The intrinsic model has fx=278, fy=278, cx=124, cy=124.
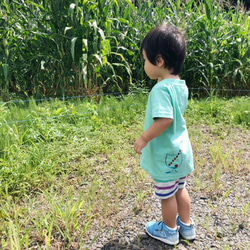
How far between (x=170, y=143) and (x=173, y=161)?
0.32 ft

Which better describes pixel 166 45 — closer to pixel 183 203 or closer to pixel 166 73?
pixel 166 73

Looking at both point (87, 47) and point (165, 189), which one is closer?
point (165, 189)

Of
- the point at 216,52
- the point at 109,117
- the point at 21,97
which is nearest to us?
the point at 109,117

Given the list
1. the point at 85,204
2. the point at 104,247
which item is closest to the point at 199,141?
the point at 85,204

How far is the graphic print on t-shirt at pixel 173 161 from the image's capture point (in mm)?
1446

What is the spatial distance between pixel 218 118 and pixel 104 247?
107 inches

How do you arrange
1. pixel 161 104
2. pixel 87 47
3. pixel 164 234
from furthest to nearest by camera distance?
pixel 87 47, pixel 164 234, pixel 161 104

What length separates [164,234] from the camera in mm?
1593

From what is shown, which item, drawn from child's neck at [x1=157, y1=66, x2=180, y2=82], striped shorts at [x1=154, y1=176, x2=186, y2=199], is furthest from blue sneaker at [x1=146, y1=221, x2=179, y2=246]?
child's neck at [x1=157, y1=66, x2=180, y2=82]

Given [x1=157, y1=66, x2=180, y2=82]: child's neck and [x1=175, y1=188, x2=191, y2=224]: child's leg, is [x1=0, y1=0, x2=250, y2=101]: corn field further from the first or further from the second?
[x1=175, y1=188, x2=191, y2=224]: child's leg

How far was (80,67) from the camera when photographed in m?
3.77

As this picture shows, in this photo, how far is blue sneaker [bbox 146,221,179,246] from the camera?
62.4 inches

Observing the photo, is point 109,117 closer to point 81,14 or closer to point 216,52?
point 81,14

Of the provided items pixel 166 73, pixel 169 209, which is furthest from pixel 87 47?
pixel 169 209
